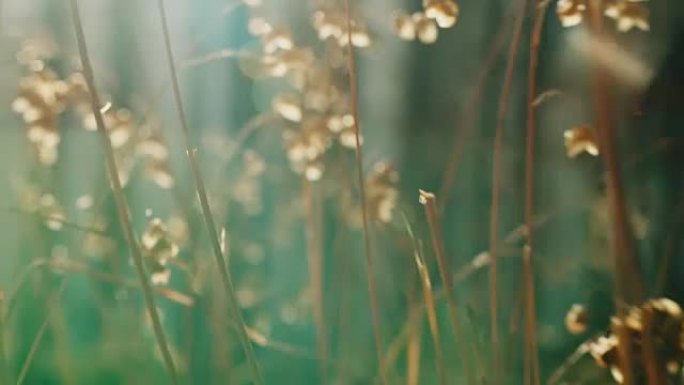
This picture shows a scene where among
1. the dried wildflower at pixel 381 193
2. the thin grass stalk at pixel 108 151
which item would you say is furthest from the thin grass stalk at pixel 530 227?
the thin grass stalk at pixel 108 151

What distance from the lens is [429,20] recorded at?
625 millimetres

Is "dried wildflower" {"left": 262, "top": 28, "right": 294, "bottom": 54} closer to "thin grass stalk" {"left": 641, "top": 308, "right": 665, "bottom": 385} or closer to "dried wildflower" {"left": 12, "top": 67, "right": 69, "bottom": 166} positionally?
"dried wildflower" {"left": 12, "top": 67, "right": 69, "bottom": 166}

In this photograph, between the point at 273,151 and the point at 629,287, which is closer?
the point at 629,287

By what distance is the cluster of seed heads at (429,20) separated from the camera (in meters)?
0.58

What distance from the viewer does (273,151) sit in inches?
45.8

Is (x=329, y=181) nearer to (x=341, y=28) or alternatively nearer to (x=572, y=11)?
(x=341, y=28)

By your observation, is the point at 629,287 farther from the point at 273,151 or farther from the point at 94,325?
the point at 94,325

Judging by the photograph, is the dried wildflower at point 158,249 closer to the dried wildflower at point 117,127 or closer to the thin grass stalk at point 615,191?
the dried wildflower at point 117,127

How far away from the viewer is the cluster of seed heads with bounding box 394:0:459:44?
58cm

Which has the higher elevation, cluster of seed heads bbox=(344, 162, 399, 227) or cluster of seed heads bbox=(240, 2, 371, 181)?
cluster of seed heads bbox=(240, 2, 371, 181)

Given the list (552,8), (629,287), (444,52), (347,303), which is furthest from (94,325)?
(629,287)

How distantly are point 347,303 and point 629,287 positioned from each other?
0.43 meters

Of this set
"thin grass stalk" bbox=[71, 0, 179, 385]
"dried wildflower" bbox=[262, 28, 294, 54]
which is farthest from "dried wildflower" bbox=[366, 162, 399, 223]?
"thin grass stalk" bbox=[71, 0, 179, 385]

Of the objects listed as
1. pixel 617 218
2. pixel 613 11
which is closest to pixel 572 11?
pixel 613 11
